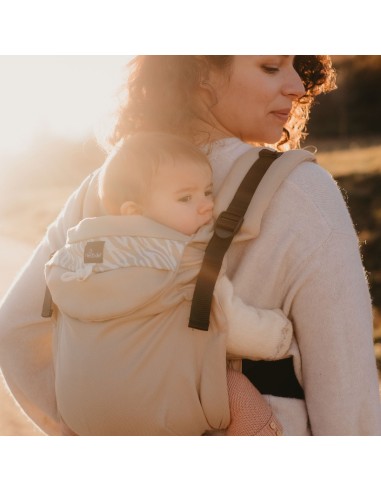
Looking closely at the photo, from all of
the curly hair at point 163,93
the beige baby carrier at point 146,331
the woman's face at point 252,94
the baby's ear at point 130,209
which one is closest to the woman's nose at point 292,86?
the woman's face at point 252,94

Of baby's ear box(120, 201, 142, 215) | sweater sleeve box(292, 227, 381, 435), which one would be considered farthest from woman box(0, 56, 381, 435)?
baby's ear box(120, 201, 142, 215)

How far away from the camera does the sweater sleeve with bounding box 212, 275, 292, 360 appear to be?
5.08ft

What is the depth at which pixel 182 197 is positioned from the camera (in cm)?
170

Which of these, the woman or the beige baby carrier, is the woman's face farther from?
the beige baby carrier

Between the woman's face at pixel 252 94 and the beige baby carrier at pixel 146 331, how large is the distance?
0.24 meters

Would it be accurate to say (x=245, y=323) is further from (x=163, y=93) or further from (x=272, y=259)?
(x=163, y=93)

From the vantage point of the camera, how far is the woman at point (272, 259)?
1.57 metres

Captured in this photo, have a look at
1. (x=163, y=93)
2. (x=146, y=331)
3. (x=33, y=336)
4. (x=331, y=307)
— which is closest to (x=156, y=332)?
(x=146, y=331)

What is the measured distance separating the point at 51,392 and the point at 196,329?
0.64 m

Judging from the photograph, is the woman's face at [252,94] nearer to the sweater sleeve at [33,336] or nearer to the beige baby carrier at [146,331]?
the beige baby carrier at [146,331]

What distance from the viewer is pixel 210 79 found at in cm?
187

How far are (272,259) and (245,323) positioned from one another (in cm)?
18
